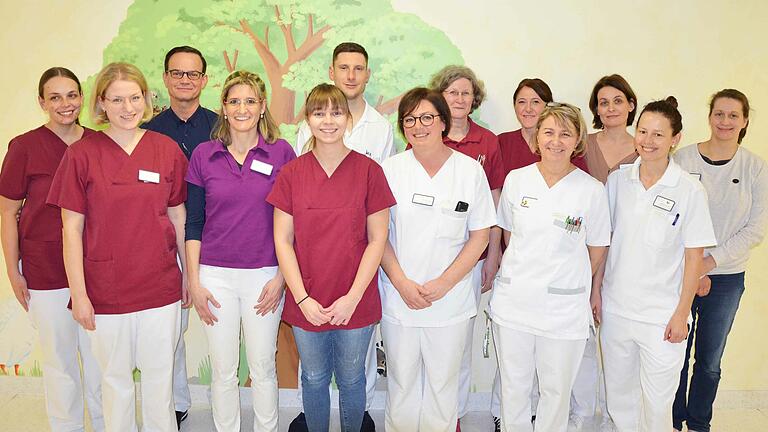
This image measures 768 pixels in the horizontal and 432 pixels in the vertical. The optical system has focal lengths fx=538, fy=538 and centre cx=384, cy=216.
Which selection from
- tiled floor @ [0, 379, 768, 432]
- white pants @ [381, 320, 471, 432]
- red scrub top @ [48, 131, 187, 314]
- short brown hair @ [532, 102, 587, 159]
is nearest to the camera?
red scrub top @ [48, 131, 187, 314]

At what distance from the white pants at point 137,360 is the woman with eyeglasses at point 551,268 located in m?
1.50

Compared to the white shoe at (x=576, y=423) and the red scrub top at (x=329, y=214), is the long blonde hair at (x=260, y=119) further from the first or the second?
the white shoe at (x=576, y=423)

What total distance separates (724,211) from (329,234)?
2.03m

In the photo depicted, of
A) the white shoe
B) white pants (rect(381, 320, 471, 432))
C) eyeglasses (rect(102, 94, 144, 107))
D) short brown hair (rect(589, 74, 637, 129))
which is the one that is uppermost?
short brown hair (rect(589, 74, 637, 129))

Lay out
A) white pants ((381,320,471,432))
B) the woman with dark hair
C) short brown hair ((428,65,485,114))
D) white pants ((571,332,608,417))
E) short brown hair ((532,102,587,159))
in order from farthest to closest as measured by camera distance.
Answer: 1. white pants ((571,332,608,417))
2. short brown hair ((428,65,485,114))
3. the woman with dark hair
4. white pants ((381,320,471,432))
5. short brown hair ((532,102,587,159))

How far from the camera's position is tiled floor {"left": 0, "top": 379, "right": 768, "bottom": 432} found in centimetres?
308

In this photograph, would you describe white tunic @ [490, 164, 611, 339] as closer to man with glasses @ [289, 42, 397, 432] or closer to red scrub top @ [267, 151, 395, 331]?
red scrub top @ [267, 151, 395, 331]

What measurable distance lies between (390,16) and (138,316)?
220 cm

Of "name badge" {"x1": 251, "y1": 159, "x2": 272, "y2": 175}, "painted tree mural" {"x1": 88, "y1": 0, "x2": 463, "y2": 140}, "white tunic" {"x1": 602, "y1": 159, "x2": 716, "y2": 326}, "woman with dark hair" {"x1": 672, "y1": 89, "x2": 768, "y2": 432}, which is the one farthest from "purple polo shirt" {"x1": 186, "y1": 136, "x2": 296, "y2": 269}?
"woman with dark hair" {"x1": 672, "y1": 89, "x2": 768, "y2": 432}

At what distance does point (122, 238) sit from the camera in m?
2.23

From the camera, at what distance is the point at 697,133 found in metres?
3.32

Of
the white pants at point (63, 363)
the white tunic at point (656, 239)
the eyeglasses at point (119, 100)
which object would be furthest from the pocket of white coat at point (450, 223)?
the white pants at point (63, 363)

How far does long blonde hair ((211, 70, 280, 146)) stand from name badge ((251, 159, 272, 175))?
0.12 m

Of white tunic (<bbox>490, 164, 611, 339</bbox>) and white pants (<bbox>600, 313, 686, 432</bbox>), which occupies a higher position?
white tunic (<bbox>490, 164, 611, 339</bbox>)
